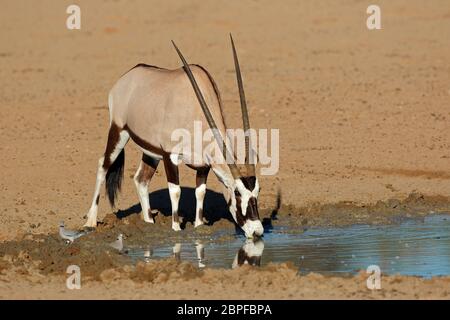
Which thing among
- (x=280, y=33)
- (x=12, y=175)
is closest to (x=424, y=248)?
(x=12, y=175)

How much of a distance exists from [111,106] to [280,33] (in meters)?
11.4

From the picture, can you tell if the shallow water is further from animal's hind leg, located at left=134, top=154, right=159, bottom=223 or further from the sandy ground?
animal's hind leg, located at left=134, top=154, right=159, bottom=223

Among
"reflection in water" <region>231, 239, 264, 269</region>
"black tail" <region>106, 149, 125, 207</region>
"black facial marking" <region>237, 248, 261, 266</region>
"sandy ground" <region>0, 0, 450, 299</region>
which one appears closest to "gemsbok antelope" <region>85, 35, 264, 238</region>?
"black tail" <region>106, 149, 125, 207</region>

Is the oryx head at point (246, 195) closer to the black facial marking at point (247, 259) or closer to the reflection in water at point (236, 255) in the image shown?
the reflection in water at point (236, 255)

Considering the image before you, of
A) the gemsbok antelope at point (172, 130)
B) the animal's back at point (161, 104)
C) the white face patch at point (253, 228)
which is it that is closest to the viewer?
the white face patch at point (253, 228)

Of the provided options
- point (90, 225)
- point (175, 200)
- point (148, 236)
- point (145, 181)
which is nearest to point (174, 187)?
point (175, 200)

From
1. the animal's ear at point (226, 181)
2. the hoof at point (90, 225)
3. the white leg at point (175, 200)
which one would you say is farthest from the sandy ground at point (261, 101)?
the animal's ear at point (226, 181)

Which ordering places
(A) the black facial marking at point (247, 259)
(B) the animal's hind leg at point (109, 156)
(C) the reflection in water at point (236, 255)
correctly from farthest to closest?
(B) the animal's hind leg at point (109, 156), (C) the reflection in water at point (236, 255), (A) the black facial marking at point (247, 259)

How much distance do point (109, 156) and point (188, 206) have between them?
1.08 metres

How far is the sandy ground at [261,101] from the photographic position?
10.8m

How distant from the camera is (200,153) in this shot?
10.1 m

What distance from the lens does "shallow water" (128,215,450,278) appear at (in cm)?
867

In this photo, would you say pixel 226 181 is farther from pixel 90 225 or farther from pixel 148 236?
pixel 90 225
